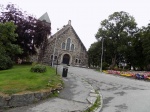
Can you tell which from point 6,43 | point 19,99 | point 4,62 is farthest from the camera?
point 6,43

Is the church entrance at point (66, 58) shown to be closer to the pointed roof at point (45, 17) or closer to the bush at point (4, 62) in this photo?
the pointed roof at point (45, 17)

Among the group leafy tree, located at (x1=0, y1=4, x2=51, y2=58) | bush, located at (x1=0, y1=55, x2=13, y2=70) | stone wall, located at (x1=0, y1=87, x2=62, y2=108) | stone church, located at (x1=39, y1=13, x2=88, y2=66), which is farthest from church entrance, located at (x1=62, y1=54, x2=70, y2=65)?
stone wall, located at (x1=0, y1=87, x2=62, y2=108)

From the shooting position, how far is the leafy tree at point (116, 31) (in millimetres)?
51656

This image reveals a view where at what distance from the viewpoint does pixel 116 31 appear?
54.4 m

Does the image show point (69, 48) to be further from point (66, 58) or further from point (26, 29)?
point (26, 29)

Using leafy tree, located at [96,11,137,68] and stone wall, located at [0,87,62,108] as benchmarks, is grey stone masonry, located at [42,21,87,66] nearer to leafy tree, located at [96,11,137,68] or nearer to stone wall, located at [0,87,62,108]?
leafy tree, located at [96,11,137,68]

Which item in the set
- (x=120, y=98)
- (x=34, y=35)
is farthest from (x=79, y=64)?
(x=120, y=98)

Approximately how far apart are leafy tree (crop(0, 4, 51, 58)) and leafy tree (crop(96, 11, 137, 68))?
825 inches

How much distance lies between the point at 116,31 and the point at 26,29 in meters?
26.7

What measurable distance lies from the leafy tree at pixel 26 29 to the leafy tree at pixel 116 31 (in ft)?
68.8

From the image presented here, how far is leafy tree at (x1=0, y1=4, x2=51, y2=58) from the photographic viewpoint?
3438 cm

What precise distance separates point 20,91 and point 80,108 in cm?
321

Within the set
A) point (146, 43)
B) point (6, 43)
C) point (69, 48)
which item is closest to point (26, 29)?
point (6, 43)

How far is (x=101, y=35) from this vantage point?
178 feet
